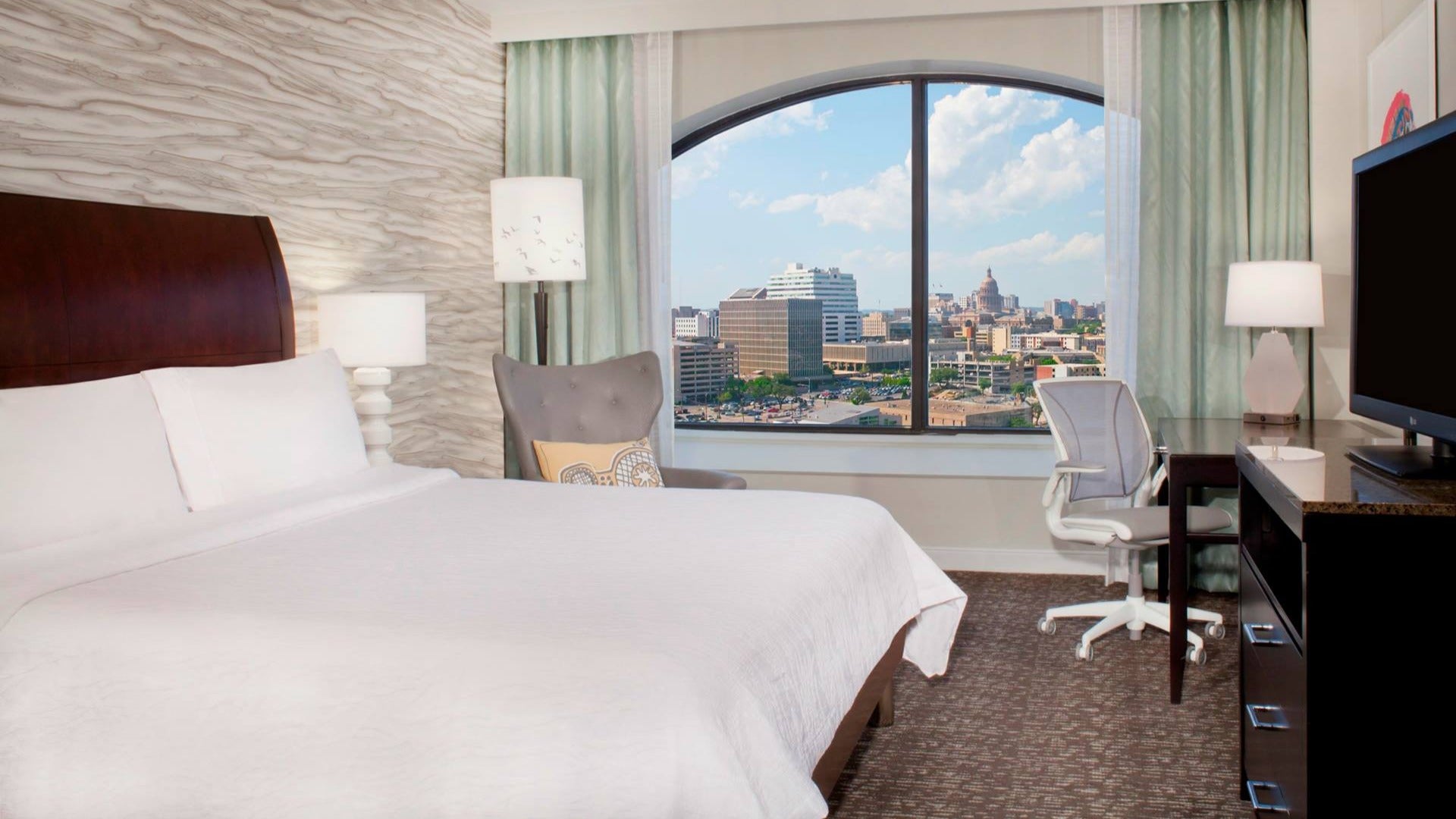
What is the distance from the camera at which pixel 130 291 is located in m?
3.18

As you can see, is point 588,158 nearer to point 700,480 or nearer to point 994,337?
point 700,480

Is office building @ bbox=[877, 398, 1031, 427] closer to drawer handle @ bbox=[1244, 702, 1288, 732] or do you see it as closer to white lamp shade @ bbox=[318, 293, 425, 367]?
white lamp shade @ bbox=[318, 293, 425, 367]

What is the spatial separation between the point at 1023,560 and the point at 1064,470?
1.30 m

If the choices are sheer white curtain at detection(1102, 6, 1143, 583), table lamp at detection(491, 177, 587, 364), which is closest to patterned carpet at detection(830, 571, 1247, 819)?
sheer white curtain at detection(1102, 6, 1143, 583)

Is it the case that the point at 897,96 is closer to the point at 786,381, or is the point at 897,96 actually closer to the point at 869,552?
the point at 786,381

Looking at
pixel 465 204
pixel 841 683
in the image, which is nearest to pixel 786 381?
pixel 465 204

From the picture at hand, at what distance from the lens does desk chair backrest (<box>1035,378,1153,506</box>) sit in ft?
13.7

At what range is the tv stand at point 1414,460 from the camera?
214cm

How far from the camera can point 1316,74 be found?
4.52 metres

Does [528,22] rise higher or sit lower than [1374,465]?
higher

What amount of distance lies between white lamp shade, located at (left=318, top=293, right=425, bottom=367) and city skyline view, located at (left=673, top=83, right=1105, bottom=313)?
7.77 feet

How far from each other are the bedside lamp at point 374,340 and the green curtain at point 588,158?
1420mm

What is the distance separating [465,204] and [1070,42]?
9.43 feet

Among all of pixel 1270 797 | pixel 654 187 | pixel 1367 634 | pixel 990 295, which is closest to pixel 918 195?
pixel 990 295
